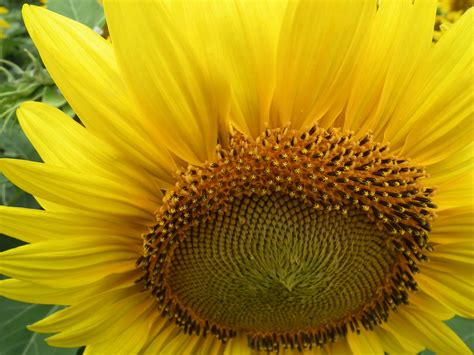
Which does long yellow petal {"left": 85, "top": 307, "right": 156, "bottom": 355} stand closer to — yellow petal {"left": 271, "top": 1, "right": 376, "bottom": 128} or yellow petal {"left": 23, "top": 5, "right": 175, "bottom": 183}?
yellow petal {"left": 23, "top": 5, "right": 175, "bottom": 183}

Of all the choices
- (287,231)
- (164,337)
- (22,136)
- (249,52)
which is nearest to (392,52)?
(249,52)

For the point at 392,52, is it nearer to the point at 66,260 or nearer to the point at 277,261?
the point at 277,261

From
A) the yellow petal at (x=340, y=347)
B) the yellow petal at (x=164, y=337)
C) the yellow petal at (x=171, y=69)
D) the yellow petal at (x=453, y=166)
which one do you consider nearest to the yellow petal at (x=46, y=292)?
the yellow petal at (x=164, y=337)

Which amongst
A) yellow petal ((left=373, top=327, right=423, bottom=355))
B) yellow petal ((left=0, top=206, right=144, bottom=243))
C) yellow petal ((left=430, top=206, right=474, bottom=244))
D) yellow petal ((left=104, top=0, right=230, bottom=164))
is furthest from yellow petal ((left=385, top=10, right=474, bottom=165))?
yellow petal ((left=0, top=206, right=144, bottom=243))

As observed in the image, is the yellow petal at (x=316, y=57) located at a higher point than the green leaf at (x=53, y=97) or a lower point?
higher

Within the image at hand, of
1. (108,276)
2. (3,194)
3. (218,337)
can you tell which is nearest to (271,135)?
(108,276)

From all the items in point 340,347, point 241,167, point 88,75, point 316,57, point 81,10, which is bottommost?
point 340,347

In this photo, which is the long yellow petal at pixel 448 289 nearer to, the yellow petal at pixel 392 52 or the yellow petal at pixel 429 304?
the yellow petal at pixel 429 304

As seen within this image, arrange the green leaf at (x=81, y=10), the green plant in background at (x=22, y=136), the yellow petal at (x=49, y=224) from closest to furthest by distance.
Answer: the yellow petal at (x=49, y=224), the green plant in background at (x=22, y=136), the green leaf at (x=81, y=10)

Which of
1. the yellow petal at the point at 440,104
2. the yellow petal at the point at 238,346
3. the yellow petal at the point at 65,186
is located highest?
the yellow petal at the point at 440,104
